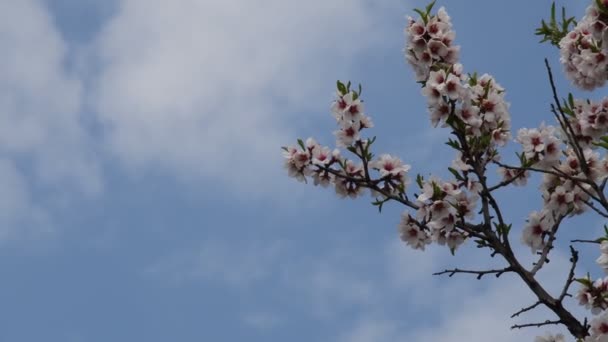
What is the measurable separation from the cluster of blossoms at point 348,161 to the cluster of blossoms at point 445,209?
27 centimetres

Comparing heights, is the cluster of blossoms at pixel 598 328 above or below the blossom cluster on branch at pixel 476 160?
below

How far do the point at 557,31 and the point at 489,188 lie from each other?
1610mm

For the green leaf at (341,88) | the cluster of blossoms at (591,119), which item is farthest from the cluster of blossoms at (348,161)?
the cluster of blossoms at (591,119)

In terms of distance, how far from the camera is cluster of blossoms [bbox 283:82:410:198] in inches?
278

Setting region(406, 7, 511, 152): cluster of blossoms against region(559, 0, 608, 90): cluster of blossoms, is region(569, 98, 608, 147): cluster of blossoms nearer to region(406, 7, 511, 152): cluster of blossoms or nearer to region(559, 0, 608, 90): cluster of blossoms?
region(559, 0, 608, 90): cluster of blossoms

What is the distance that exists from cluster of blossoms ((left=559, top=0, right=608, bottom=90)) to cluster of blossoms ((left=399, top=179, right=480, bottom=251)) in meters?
1.16

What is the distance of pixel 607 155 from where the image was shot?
21.9ft

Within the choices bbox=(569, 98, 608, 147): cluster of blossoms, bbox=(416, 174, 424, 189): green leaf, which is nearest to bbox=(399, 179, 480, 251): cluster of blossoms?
bbox=(416, 174, 424, 189): green leaf

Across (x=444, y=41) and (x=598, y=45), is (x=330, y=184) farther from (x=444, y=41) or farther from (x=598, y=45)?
(x=598, y=45)

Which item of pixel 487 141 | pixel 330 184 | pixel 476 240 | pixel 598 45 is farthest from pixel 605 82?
pixel 330 184

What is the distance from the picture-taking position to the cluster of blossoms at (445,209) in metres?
6.71

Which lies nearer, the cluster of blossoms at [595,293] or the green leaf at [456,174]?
the cluster of blossoms at [595,293]

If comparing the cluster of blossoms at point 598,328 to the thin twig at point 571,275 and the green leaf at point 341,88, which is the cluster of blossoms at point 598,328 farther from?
the green leaf at point 341,88

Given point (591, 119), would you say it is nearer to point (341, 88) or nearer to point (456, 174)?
point (456, 174)
